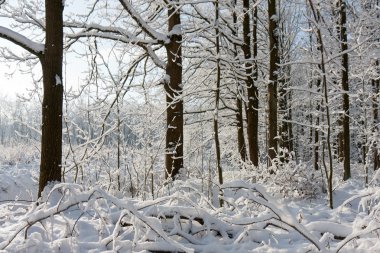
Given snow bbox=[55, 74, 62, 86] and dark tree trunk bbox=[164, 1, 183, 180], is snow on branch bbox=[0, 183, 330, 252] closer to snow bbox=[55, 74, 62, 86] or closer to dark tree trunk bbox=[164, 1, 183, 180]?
snow bbox=[55, 74, 62, 86]

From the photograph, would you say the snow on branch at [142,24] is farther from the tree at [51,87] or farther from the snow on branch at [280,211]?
the snow on branch at [280,211]

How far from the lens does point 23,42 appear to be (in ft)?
15.0

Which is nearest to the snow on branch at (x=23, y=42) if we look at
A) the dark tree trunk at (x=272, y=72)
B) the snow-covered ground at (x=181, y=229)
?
the snow-covered ground at (x=181, y=229)

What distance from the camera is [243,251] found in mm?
2496

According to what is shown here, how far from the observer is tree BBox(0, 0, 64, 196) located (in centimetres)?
442

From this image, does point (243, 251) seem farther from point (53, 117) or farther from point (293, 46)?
point (293, 46)

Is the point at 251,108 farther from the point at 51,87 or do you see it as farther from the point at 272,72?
the point at 51,87

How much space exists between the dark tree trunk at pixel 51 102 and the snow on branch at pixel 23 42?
0.08m

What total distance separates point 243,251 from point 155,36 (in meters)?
6.18

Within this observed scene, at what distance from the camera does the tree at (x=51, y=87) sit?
4422 mm

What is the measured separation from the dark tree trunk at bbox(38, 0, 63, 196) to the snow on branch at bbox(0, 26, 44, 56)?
0.08 meters

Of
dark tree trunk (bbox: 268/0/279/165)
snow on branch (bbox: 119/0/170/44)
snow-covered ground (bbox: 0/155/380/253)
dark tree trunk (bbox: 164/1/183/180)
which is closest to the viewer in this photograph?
snow-covered ground (bbox: 0/155/380/253)

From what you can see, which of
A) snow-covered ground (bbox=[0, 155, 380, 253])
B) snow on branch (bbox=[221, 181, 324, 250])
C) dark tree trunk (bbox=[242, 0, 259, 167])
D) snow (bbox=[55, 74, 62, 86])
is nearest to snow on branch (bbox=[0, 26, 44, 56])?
snow (bbox=[55, 74, 62, 86])

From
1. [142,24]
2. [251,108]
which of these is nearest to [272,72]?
[251,108]
